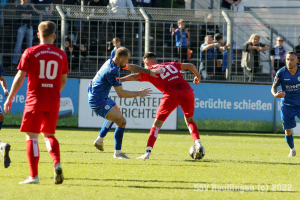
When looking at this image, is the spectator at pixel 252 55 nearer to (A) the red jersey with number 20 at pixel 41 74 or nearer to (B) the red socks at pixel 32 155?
(A) the red jersey with number 20 at pixel 41 74

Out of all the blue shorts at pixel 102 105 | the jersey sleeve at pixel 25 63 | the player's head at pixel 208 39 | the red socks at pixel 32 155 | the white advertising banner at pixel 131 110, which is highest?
the player's head at pixel 208 39

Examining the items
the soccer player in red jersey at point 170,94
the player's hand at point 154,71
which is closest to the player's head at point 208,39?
the soccer player in red jersey at point 170,94

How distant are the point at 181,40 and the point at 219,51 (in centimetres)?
147

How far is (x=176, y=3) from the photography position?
56.5 feet

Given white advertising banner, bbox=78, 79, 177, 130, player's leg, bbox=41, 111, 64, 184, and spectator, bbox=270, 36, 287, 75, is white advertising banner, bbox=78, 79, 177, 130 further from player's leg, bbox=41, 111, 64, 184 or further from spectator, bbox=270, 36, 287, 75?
player's leg, bbox=41, 111, 64, 184

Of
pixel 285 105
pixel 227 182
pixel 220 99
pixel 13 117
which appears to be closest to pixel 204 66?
pixel 220 99

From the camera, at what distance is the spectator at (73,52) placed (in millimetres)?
15242

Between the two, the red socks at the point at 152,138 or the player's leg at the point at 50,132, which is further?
the red socks at the point at 152,138

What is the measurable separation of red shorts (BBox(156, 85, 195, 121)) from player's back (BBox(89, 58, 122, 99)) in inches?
46.3

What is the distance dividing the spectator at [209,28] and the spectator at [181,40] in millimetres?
571

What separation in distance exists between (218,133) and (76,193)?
11.1 m

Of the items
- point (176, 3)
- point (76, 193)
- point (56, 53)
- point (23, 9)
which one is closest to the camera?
point (76, 193)

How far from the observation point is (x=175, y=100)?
326 inches

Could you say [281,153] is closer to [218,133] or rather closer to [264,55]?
[218,133]
